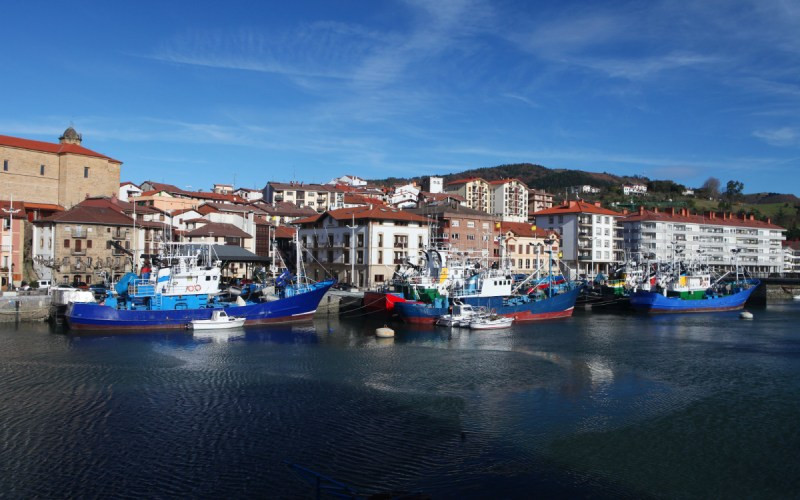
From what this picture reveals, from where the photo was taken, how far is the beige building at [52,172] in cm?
6291

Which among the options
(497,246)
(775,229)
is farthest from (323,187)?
(775,229)

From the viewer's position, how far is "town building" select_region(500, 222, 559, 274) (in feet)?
238

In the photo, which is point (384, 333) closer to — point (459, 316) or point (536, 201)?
point (459, 316)

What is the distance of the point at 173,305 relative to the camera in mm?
38188

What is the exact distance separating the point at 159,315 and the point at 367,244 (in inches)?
999

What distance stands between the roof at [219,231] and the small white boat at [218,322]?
2362 centimetres

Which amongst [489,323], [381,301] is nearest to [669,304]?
[489,323]

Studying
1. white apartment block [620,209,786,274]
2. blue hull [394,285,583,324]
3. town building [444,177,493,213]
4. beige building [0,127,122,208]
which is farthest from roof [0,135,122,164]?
white apartment block [620,209,786,274]

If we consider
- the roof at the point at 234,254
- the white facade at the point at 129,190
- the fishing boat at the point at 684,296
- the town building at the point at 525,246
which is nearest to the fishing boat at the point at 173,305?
the roof at the point at 234,254

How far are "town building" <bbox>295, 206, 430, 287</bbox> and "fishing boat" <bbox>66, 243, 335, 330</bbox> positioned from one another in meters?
16.7

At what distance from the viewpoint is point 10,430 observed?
1741cm

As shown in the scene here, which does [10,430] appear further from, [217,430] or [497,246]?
[497,246]

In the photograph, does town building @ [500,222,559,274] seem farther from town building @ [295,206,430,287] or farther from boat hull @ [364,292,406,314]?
boat hull @ [364,292,406,314]

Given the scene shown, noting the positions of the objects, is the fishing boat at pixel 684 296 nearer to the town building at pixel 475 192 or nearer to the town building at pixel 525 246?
the town building at pixel 525 246
